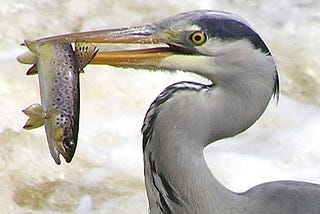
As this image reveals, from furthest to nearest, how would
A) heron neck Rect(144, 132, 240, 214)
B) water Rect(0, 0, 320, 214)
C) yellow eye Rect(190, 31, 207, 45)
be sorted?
water Rect(0, 0, 320, 214) → heron neck Rect(144, 132, 240, 214) → yellow eye Rect(190, 31, 207, 45)

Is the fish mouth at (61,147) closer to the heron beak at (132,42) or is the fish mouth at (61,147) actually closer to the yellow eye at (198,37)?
the heron beak at (132,42)

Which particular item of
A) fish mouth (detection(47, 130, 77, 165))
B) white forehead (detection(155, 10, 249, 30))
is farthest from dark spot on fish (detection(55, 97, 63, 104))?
white forehead (detection(155, 10, 249, 30))

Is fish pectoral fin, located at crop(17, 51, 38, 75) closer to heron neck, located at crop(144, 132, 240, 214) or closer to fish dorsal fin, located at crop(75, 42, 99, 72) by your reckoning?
fish dorsal fin, located at crop(75, 42, 99, 72)

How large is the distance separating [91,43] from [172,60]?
0.84 ft

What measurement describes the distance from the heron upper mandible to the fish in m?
0.04

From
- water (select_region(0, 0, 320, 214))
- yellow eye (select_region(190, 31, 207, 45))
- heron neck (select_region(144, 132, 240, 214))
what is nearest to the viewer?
yellow eye (select_region(190, 31, 207, 45))

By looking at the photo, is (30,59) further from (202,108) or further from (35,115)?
(202,108)

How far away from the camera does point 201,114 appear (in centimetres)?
327

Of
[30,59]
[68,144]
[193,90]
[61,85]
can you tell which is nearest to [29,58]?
[30,59]

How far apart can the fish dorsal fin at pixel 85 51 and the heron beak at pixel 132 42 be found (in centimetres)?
2

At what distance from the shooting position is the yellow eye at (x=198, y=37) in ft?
10.6

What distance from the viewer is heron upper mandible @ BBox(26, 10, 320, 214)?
3.23 m

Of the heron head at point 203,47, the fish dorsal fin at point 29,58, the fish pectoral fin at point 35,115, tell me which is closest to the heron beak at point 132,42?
the heron head at point 203,47

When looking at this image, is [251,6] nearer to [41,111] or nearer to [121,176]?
[121,176]
